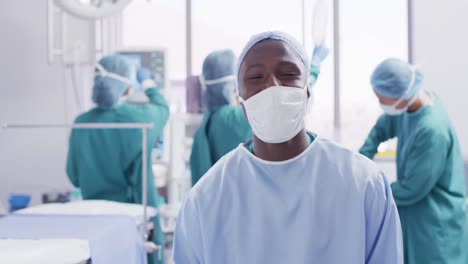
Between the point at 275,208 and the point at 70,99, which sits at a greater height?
the point at 70,99

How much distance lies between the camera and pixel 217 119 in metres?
2.17

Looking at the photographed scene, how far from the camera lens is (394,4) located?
10.9 feet

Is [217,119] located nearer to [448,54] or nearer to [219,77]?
[219,77]

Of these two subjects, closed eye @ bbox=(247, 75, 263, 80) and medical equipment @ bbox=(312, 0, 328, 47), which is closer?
closed eye @ bbox=(247, 75, 263, 80)

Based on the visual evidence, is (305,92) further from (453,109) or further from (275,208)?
(453,109)

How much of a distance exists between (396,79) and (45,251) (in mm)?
1504

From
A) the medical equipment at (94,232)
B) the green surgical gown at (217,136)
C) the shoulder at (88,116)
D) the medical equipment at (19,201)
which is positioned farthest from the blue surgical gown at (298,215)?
the medical equipment at (19,201)

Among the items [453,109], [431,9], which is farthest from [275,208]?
[431,9]

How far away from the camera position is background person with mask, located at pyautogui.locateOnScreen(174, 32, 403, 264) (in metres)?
0.95

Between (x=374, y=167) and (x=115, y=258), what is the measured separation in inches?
36.3

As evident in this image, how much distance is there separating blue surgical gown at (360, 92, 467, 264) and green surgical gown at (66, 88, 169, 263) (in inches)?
42.0

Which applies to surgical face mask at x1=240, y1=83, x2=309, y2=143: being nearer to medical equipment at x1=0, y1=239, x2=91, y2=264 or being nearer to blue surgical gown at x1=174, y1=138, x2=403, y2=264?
blue surgical gown at x1=174, y1=138, x2=403, y2=264

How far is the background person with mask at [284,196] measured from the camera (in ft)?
3.12

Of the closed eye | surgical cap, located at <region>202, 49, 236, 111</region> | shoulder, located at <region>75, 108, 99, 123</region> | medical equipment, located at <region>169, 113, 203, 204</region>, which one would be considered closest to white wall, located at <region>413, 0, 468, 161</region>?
surgical cap, located at <region>202, 49, 236, 111</region>
